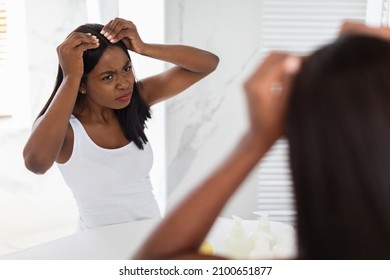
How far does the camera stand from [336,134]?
52cm

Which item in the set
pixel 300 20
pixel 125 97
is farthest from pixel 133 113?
pixel 300 20

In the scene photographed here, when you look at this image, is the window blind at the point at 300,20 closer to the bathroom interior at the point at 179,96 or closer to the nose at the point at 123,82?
the bathroom interior at the point at 179,96

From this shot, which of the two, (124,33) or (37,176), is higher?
(124,33)

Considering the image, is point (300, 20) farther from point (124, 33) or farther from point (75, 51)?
point (75, 51)

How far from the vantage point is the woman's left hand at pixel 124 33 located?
1.05 metres

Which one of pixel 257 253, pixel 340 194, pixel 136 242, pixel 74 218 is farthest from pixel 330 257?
pixel 74 218

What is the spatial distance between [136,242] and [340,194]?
629 mm

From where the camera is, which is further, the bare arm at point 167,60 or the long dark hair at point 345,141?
the bare arm at point 167,60

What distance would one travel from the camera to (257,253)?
1009 millimetres

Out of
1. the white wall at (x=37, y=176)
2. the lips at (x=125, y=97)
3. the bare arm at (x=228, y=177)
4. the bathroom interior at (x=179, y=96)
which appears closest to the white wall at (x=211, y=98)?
the bathroom interior at (x=179, y=96)

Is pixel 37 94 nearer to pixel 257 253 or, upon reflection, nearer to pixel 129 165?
pixel 129 165

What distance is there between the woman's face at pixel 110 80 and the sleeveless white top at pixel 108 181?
0.23 ft

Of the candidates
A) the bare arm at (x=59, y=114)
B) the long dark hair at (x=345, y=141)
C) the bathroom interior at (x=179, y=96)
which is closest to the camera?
the long dark hair at (x=345, y=141)

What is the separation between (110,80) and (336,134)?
0.64 meters
